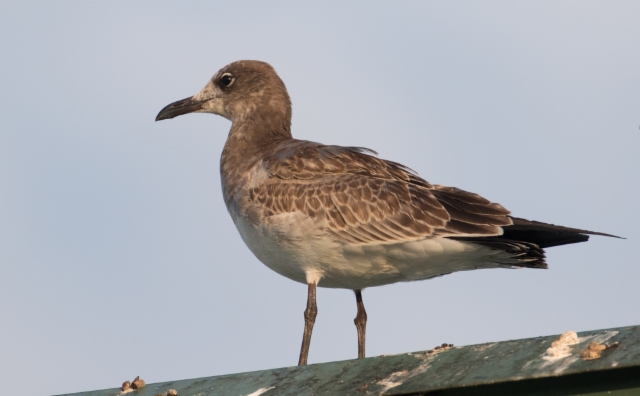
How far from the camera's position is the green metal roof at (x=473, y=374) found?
6.00 meters

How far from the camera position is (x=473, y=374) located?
6449 millimetres

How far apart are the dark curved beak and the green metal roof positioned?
19.7 ft

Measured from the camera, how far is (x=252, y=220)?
34.6 feet

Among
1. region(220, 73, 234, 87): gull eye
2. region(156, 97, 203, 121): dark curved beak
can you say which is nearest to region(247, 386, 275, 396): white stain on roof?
region(220, 73, 234, 87): gull eye

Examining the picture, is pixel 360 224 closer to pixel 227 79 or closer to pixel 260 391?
pixel 260 391

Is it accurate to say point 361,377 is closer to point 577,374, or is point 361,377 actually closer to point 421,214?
point 577,374

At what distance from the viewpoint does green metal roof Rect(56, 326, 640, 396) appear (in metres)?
6.00

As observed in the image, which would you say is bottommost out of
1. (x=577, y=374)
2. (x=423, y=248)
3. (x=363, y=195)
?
(x=577, y=374)

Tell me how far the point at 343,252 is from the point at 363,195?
65 cm

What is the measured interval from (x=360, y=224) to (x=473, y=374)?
394 centimetres

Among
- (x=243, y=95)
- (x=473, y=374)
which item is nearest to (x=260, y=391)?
(x=473, y=374)

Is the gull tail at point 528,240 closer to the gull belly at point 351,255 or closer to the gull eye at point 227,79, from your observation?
the gull belly at point 351,255

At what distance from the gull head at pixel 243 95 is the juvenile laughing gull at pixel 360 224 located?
1558 mm

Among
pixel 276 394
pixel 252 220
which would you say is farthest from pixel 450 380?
pixel 252 220
